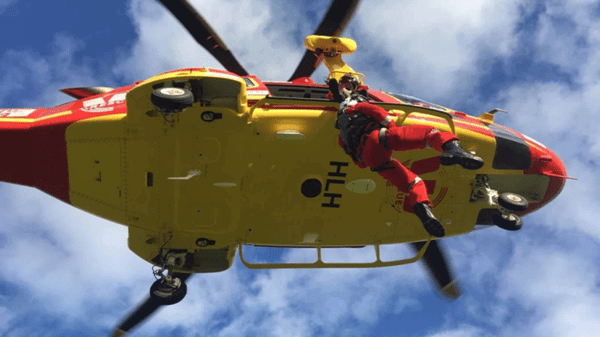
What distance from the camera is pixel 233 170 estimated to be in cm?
878

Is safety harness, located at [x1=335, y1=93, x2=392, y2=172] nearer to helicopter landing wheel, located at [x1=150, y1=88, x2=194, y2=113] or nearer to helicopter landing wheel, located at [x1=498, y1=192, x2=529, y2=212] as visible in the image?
helicopter landing wheel, located at [x1=498, y1=192, x2=529, y2=212]

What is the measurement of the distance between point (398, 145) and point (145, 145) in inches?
157

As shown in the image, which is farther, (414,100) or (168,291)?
(414,100)

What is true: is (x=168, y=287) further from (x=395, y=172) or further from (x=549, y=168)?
(x=549, y=168)

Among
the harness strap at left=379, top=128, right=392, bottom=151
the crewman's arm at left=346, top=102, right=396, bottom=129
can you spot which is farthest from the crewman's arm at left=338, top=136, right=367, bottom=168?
the harness strap at left=379, top=128, right=392, bottom=151

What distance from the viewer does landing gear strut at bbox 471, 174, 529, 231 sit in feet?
28.8

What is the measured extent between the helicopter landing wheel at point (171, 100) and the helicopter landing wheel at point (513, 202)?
5.16m

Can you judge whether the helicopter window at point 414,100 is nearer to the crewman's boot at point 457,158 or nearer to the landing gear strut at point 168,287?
the crewman's boot at point 457,158

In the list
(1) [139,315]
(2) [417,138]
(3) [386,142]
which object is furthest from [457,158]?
(1) [139,315]

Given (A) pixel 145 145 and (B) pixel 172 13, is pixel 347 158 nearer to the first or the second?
(A) pixel 145 145

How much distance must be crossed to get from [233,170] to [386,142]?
2477 millimetres


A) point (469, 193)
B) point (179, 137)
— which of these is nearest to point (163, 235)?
point (179, 137)

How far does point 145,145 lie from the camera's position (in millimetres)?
8789

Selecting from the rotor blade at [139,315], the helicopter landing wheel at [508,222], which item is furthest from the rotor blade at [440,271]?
the rotor blade at [139,315]
